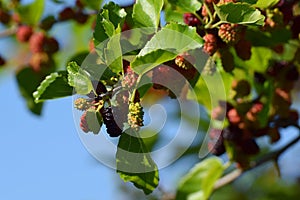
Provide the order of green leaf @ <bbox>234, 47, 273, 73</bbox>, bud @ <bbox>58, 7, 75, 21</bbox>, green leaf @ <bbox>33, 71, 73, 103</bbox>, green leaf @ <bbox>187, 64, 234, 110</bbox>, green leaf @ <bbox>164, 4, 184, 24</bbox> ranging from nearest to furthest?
green leaf @ <bbox>33, 71, 73, 103</bbox>
green leaf @ <bbox>164, 4, 184, 24</bbox>
green leaf @ <bbox>187, 64, 234, 110</bbox>
green leaf @ <bbox>234, 47, 273, 73</bbox>
bud @ <bbox>58, 7, 75, 21</bbox>

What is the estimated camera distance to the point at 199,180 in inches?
63.8

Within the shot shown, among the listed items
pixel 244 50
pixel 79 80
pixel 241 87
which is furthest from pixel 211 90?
pixel 79 80

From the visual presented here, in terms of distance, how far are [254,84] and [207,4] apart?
1.67 ft

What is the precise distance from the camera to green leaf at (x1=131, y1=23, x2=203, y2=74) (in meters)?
1.00

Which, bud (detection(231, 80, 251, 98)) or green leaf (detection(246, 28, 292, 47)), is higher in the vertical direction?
green leaf (detection(246, 28, 292, 47))

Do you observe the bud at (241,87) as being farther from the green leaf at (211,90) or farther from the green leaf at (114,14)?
the green leaf at (114,14)

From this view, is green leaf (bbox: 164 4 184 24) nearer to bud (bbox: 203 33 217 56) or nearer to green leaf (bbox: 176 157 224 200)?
bud (bbox: 203 33 217 56)

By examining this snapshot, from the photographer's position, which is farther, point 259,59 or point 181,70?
point 259,59

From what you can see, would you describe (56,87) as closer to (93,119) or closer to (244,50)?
(93,119)

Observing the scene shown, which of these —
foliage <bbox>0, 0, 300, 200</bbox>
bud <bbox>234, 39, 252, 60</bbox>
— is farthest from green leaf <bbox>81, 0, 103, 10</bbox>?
bud <bbox>234, 39, 252, 60</bbox>

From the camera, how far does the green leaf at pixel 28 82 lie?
189 cm

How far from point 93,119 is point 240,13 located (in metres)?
0.26

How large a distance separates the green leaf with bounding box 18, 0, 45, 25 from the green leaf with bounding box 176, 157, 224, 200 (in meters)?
0.56

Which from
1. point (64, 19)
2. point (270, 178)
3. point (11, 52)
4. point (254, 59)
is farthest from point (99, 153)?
point (270, 178)
